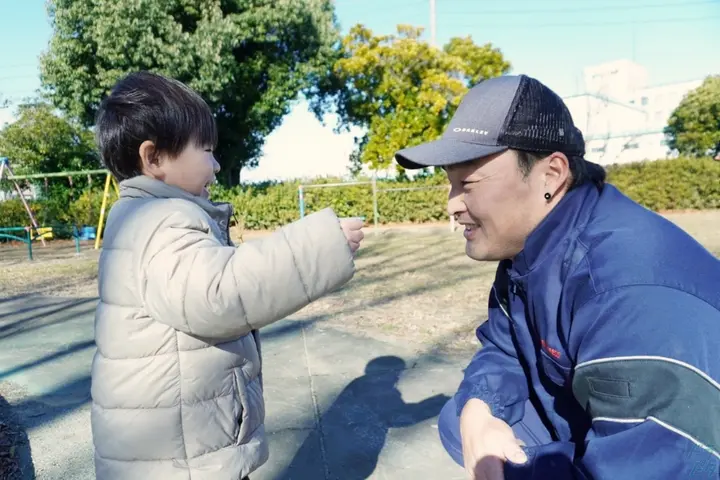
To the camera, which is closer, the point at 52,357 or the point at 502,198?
the point at 502,198

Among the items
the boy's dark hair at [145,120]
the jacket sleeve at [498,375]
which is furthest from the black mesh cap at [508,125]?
the boy's dark hair at [145,120]

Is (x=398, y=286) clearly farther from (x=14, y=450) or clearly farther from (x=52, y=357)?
(x=14, y=450)

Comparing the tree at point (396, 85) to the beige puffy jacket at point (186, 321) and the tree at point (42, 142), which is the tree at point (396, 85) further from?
the beige puffy jacket at point (186, 321)

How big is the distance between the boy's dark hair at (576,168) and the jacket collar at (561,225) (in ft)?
0.13

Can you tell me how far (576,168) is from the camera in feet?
4.48

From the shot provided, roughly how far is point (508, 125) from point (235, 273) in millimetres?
723

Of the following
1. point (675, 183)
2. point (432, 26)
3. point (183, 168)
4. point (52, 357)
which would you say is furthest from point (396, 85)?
point (183, 168)

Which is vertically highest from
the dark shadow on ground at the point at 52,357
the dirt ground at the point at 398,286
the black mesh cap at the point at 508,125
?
the black mesh cap at the point at 508,125

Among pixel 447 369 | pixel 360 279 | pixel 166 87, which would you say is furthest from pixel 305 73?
pixel 166 87

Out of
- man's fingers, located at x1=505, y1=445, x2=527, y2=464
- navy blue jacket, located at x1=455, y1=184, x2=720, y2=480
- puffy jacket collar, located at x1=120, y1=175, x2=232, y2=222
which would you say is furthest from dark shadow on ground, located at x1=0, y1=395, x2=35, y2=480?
navy blue jacket, located at x1=455, y1=184, x2=720, y2=480

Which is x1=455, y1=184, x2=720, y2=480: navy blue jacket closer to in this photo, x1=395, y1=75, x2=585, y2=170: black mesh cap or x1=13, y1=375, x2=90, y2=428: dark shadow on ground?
x1=395, y1=75, x2=585, y2=170: black mesh cap

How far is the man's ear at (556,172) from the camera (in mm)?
1324

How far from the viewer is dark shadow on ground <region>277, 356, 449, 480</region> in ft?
8.72

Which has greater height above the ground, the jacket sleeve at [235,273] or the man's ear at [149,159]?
the man's ear at [149,159]
